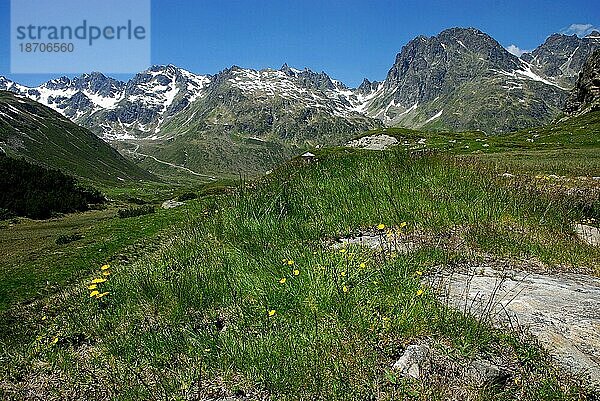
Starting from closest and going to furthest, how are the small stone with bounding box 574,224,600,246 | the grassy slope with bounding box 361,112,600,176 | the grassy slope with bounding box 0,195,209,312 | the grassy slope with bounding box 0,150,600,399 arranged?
the grassy slope with bounding box 0,150,600,399 → the small stone with bounding box 574,224,600,246 → the grassy slope with bounding box 0,195,209,312 → the grassy slope with bounding box 361,112,600,176

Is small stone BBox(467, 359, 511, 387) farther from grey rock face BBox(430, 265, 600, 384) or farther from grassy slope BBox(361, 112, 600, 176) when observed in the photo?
grassy slope BBox(361, 112, 600, 176)

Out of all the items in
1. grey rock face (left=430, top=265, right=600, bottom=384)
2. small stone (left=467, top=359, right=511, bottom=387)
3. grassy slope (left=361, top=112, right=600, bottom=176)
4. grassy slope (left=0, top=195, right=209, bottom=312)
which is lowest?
grassy slope (left=0, top=195, right=209, bottom=312)

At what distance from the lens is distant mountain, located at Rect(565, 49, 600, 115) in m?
134

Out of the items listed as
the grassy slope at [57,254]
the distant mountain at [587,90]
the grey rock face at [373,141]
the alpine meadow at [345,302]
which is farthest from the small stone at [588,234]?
the distant mountain at [587,90]

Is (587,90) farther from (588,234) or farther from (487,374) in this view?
(487,374)

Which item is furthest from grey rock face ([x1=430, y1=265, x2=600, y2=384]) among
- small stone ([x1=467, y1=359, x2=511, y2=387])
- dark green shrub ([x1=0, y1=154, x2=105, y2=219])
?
dark green shrub ([x1=0, y1=154, x2=105, y2=219])

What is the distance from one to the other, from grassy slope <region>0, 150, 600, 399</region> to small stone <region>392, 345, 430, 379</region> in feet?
0.42

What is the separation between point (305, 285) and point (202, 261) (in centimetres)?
241

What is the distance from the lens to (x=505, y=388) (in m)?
3.90

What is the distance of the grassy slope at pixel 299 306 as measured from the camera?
173 inches

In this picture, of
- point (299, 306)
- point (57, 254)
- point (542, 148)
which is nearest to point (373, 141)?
point (542, 148)

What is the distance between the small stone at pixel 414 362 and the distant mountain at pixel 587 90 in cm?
15406

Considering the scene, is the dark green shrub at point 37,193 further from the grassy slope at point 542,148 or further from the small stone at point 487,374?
the small stone at point 487,374

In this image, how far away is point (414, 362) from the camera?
4195 millimetres
